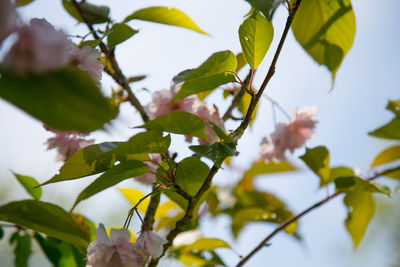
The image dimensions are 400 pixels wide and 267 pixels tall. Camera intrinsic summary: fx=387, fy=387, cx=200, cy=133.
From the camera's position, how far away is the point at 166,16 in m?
0.60

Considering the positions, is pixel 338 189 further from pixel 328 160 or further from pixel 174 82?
pixel 174 82

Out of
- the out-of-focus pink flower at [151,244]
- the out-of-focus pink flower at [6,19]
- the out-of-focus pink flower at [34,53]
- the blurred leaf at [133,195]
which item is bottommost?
the blurred leaf at [133,195]

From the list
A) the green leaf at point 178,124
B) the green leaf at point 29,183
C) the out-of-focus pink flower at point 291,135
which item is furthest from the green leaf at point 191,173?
the out-of-focus pink flower at point 291,135

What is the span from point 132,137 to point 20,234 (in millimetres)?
371

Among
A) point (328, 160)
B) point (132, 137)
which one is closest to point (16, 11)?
point (132, 137)

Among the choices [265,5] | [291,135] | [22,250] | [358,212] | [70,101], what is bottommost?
[22,250]

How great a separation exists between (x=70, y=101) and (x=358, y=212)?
694mm

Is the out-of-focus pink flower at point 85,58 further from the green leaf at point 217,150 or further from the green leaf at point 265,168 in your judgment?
the green leaf at point 265,168

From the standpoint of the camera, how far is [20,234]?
0.67 meters

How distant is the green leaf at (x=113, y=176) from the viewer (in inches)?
18.7

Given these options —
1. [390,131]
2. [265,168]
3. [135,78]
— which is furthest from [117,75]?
[265,168]

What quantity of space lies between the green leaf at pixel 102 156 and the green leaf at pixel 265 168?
2.58 ft

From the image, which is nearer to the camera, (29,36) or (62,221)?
(29,36)

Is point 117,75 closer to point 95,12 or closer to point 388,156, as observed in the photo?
point 95,12
